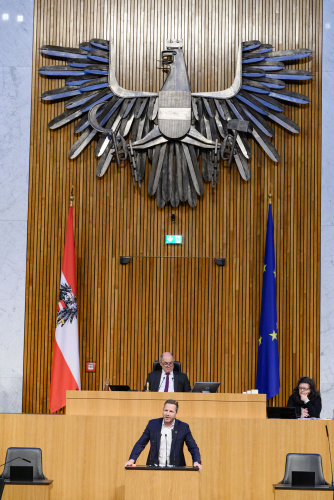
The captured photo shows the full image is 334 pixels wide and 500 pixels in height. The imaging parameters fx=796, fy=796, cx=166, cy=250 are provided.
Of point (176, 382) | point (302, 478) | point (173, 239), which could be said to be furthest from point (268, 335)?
point (302, 478)

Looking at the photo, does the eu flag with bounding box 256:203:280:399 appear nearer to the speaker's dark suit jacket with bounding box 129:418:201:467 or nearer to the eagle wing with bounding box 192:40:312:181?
the eagle wing with bounding box 192:40:312:181

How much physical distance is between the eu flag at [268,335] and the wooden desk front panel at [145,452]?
5.72 feet

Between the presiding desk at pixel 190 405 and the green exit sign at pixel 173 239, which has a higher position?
the green exit sign at pixel 173 239

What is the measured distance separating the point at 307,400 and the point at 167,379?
1511 mm

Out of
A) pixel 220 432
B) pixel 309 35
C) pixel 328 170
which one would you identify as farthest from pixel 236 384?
pixel 309 35

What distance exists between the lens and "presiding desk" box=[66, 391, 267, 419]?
7602mm

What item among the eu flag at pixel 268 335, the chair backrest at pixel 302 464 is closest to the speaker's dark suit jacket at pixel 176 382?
the eu flag at pixel 268 335

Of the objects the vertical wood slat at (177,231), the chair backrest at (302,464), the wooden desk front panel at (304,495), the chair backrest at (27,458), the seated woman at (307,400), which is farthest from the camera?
the vertical wood slat at (177,231)

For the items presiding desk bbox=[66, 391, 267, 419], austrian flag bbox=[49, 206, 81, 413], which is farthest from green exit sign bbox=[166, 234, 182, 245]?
presiding desk bbox=[66, 391, 267, 419]

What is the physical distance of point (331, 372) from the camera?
941cm

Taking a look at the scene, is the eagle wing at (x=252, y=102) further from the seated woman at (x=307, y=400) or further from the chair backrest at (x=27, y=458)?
the chair backrest at (x=27, y=458)

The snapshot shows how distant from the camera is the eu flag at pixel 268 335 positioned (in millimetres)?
9203

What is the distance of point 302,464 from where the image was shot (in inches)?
268

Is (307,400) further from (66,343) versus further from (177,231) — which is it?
(66,343)
